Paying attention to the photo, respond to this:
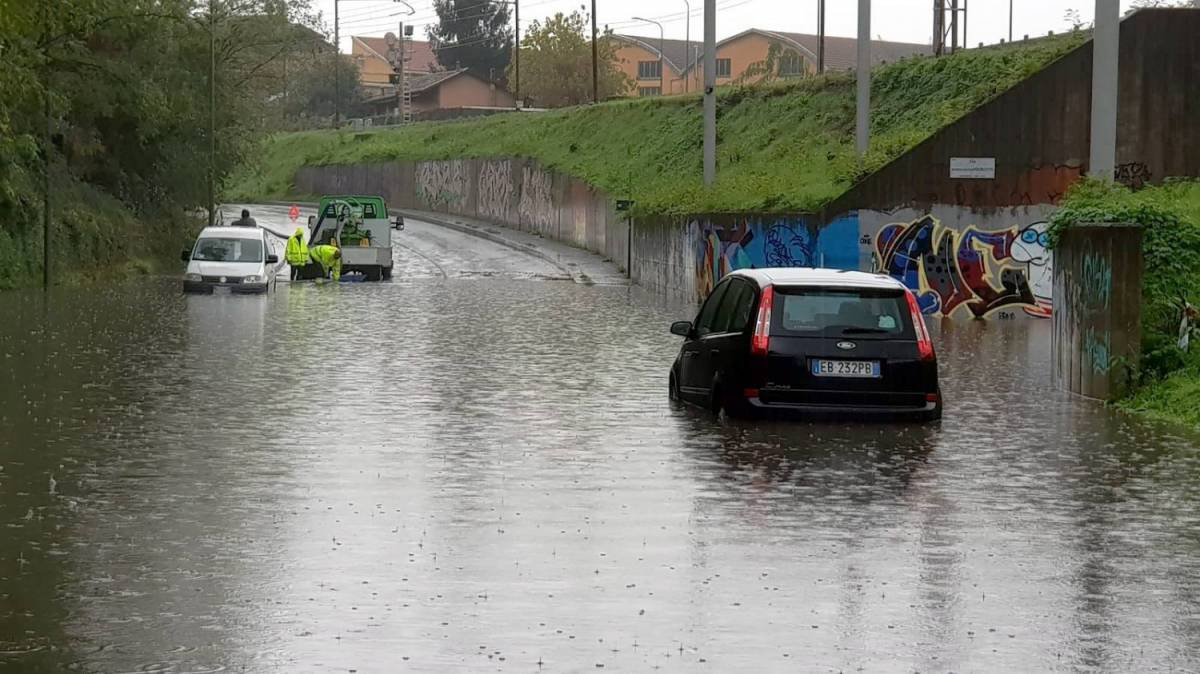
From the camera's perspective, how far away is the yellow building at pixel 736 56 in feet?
423

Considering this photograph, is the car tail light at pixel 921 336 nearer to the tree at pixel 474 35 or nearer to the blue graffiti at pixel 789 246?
the blue graffiti at pixel 789 246

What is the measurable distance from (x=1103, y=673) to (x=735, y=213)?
3320 cm

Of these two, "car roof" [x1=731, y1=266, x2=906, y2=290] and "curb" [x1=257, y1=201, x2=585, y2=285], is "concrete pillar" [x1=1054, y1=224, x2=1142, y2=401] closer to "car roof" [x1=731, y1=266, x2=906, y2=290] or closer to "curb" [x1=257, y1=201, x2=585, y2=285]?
"car roof" [x1=731, y1=266, x2=906, y2=290]

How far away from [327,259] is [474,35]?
10037 centimetres

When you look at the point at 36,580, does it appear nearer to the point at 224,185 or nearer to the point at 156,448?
the point at 156,448

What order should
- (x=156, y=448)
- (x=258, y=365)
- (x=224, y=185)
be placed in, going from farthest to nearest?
(x=224, y=185) < (x=258, y=365) < (x=156, y=448)

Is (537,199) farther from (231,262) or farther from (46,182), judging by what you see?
(231,262)

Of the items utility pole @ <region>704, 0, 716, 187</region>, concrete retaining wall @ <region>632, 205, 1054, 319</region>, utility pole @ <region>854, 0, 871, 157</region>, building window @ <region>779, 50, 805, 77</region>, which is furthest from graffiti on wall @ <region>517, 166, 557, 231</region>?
building window @ <region>779, 50, 805, 77</region>

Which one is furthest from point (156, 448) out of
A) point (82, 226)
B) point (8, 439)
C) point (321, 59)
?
point (321, 59)

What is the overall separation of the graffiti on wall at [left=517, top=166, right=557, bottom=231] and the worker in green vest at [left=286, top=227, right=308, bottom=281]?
24.6 m

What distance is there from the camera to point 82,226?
49.5m

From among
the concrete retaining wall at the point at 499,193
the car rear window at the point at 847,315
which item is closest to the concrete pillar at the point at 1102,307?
the car rear window at the point at 847,315

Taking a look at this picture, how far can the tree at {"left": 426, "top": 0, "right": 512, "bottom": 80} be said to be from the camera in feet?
487

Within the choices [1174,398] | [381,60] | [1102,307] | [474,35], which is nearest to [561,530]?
[1174,398]
